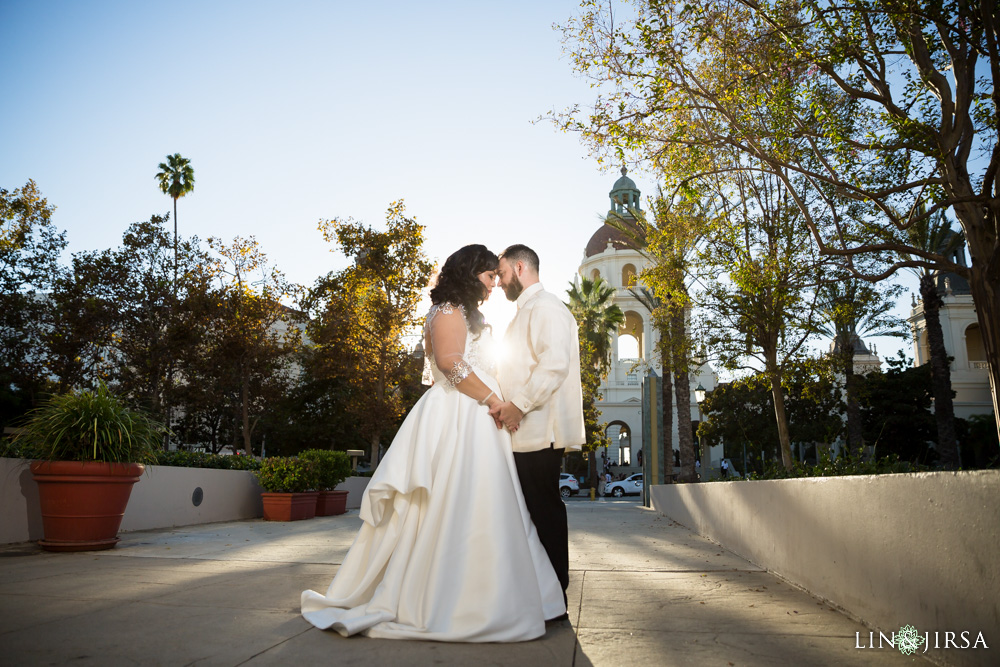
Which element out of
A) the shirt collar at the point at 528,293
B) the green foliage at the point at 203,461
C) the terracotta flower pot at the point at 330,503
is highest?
the shirt collar at the point at 528,293

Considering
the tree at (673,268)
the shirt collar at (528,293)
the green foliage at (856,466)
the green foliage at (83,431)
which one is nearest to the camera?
the shirt collar at (528,293)

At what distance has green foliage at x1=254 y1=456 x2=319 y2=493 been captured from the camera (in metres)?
10.3

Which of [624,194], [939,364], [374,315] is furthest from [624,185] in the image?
[374,315]

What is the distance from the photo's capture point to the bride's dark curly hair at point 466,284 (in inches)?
140

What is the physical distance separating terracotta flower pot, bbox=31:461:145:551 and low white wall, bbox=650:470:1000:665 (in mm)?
5337

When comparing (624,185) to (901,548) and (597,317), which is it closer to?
(597,317)

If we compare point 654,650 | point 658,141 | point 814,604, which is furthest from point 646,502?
point 654,650

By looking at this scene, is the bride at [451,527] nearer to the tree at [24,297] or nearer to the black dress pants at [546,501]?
the black dress pants at [546,501]

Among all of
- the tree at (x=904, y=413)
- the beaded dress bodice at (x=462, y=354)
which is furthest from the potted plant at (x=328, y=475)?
the tree at (x=904, y=413)

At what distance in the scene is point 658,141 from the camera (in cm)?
1063

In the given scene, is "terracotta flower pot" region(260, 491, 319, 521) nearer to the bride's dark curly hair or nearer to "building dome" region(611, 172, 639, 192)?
the bride's dark curly hair

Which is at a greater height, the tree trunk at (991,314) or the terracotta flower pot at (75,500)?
the tree trunk at (991,314)

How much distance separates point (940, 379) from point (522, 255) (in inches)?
901

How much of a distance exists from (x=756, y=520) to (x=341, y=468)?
27.5 ft
